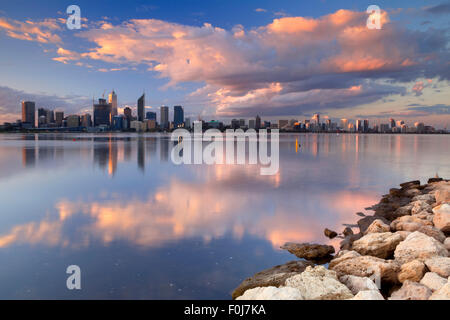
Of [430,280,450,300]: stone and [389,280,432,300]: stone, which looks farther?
[389,280,432,300]: stone

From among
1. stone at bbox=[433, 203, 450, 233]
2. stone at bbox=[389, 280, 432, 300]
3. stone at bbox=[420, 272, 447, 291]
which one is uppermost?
stone at bbox=[433, 203, 450, 233]

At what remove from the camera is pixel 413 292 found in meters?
5.49

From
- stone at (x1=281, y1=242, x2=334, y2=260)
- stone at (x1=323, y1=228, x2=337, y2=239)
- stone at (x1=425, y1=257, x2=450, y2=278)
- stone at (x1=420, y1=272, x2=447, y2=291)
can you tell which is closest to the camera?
stone at (x1=420, y1=272, x2=447, y2=291)

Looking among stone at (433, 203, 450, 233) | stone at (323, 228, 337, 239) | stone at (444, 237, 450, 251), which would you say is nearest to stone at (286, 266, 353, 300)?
stone at (444, 237, 450, 251)

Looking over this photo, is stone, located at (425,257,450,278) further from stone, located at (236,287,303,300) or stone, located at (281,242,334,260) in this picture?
stone, located at (236,287,303,300)

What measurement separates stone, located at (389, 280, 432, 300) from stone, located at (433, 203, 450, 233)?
4.14 metres

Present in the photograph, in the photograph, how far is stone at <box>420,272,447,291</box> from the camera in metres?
5.57

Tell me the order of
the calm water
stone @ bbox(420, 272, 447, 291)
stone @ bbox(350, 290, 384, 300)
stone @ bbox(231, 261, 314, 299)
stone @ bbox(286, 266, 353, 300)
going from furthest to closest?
the calm water → stone @ bbox(231, 261, 314, 299) → stone @ bbox(420, 272, 447, 291) → stone @ bbox(286, 266, 353, 300) → stone @ bbox(350, 290, 384, 300)

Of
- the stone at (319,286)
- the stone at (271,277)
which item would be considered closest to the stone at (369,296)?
the stone at (319,286)

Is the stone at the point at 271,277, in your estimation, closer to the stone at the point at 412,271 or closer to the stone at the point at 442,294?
the stone at the point at 412,271

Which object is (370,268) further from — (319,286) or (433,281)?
(319,286)

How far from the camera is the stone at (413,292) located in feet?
17.7
